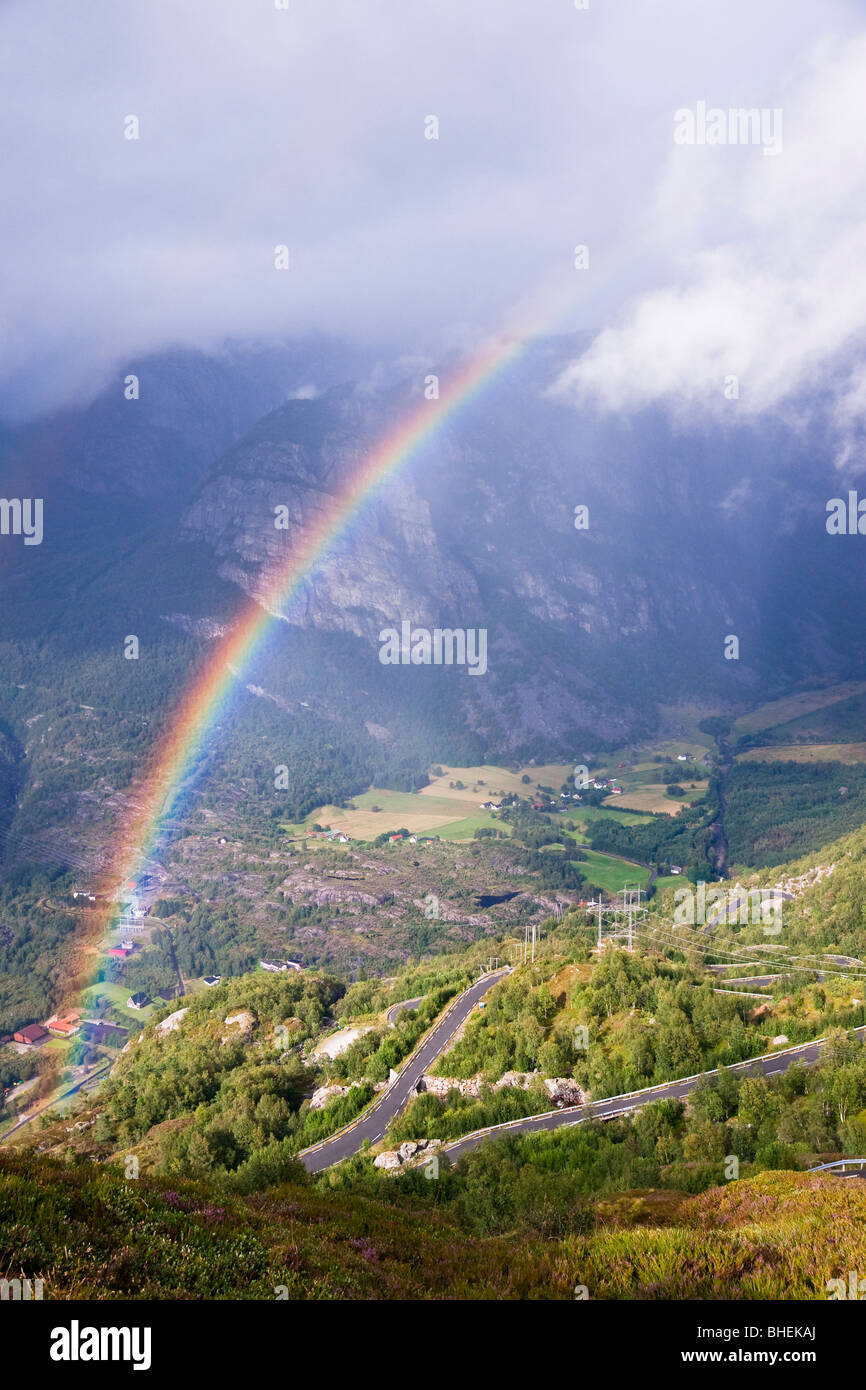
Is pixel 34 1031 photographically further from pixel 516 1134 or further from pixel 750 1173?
pixel 750 1173

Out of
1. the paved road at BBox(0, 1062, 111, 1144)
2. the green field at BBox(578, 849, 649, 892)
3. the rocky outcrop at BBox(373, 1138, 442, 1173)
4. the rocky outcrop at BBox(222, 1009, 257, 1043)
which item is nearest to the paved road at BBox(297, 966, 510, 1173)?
the rocky outcrop at BBox(373, 1138, 442, 1173)

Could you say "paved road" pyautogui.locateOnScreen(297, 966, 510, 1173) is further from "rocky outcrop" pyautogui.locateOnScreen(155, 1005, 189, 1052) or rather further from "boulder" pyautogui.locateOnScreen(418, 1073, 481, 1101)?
"rocky outcrop" pyautogui.locateOnScreen(155, 1005, 189, 1052)

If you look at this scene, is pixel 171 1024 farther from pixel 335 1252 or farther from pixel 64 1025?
pixel 335 1252

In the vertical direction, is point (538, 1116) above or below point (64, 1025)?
above

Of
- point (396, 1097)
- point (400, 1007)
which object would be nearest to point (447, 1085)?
point (396, 1097)

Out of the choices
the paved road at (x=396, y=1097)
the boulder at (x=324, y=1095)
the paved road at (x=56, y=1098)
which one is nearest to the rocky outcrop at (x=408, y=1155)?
the paved road at (x=396, y=1097)

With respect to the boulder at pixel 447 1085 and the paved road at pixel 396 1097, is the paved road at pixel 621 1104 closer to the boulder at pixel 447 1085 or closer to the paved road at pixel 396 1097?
the boulder at pixel 447 1085

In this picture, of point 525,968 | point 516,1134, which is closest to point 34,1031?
point 525,968
